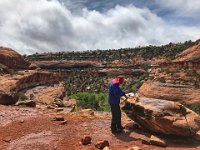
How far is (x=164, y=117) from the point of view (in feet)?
36.3

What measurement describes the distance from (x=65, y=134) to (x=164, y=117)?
3372mm

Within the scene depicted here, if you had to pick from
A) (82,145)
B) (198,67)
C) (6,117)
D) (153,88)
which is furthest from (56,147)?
(198,67)

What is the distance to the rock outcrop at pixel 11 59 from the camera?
56.5 metres

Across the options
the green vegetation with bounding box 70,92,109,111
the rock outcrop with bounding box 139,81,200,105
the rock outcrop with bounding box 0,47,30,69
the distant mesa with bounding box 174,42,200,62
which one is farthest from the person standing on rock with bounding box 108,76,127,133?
the rock outcrop with bounding box 0,47,30,69

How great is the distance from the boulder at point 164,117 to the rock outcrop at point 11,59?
46.5 metres

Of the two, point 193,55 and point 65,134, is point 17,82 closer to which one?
point 193,55

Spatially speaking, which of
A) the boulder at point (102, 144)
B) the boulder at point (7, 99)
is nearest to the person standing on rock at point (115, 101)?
the boulder at point (102, 144)

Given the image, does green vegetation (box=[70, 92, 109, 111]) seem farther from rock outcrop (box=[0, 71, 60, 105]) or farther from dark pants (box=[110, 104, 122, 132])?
dark pants (box=[110, 104, 122, 132])

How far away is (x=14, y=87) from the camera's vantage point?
34.7 m

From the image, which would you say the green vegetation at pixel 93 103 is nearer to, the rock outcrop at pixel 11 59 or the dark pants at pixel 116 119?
the dark pants at pixel 116 119

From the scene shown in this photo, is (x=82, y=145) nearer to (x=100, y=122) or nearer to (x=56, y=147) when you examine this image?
(x=56, y=147)

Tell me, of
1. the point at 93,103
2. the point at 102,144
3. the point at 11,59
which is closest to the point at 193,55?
the point at 93,103

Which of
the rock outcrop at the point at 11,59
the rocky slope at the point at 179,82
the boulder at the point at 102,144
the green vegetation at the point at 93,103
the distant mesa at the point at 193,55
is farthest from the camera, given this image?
the rock outcrop at the point at 11,59

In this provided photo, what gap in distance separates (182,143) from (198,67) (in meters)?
23.1
